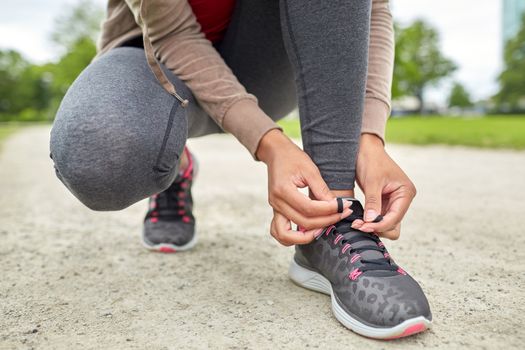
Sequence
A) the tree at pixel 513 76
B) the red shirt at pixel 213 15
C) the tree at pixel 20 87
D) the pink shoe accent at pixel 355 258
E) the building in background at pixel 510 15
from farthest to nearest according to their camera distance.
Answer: the building in background at pixel 510 15, the tree at pixel 20 87, the tree at pixel 513 76, the red shirt at pixel 213 15, the pink shoe accent at pixel 355 258

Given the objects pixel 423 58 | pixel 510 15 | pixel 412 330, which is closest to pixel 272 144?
pixel 412 330

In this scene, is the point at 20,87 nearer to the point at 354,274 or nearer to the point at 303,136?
the point at 303,136

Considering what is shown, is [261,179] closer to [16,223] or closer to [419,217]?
[419,217]

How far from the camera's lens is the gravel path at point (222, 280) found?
824 mm

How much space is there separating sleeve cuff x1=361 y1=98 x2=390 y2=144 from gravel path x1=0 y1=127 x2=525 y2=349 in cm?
36

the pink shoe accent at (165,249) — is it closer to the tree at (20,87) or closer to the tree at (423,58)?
the tree at (423,58)

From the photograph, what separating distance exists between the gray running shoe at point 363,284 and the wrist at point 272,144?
0.17m

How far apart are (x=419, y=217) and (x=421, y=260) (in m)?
0.52

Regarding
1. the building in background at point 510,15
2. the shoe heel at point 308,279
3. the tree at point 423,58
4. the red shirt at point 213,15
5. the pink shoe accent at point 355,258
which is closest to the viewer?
the pink shoe accent at point 355,258

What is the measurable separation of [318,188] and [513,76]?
30.7 metres

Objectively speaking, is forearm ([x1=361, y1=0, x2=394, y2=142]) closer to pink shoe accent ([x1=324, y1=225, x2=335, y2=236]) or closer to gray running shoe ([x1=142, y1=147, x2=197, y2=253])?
pink shoe accent ([x1=324, y1=225, x2=335, y2=236])

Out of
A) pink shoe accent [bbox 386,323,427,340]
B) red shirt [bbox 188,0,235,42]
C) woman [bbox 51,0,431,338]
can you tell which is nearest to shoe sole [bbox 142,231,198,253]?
woman [bbox 51,0,431,338]

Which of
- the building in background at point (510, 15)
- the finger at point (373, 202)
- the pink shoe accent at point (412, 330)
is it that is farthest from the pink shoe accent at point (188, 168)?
the building in background at point (510, 15)

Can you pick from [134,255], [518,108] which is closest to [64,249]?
[134,255]
